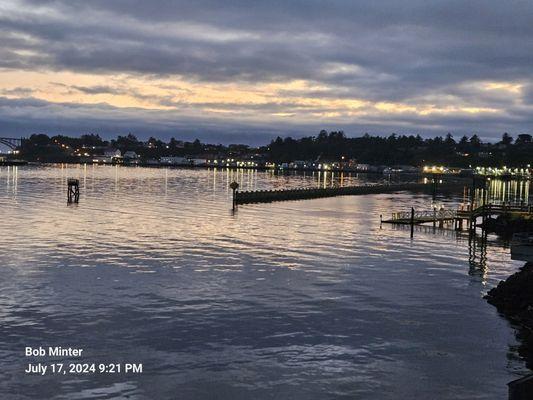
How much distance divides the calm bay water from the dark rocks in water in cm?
89

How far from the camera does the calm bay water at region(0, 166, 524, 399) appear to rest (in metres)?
25.5

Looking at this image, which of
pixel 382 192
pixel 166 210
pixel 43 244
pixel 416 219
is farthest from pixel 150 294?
pixel 382 192

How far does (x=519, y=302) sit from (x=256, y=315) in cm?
1631

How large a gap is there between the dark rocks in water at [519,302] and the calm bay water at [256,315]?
890 millimetres

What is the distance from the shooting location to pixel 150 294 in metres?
39.0

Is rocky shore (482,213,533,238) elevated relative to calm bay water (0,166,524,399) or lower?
elevated

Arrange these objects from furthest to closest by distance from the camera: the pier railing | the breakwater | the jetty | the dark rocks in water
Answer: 1. the breakwater
2. the pier railing
3. the jetty
4. the dark rocks in water

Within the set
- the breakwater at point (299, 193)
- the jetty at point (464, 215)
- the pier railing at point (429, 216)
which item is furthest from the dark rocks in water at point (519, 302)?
the breakwater at point (299, 193)

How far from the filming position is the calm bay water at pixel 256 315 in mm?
25453

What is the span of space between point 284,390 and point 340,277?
21490mm

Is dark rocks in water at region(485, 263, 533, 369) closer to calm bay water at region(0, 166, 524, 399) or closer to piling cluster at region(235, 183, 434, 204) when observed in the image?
calm bay water at region(0, 166, 524, 399)

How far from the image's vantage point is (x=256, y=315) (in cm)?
3478

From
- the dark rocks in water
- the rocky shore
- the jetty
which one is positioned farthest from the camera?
the jetty

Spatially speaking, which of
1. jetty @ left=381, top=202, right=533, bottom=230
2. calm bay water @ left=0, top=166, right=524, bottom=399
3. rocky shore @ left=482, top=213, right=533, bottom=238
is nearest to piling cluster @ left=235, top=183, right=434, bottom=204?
jetty @ left=381, top=202, right=533, bottom=230
